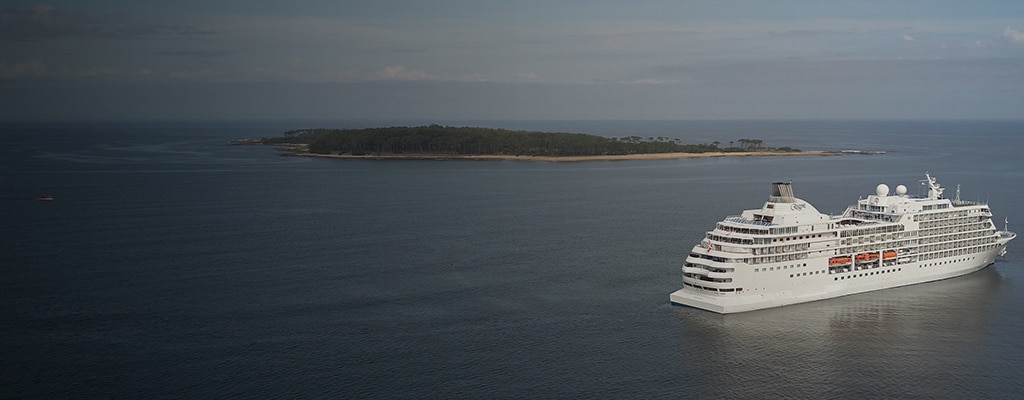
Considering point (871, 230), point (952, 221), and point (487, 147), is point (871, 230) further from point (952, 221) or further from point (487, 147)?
point (487, 147)

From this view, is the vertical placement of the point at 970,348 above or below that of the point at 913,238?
below

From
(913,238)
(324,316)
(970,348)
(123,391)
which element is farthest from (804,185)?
(123,391)

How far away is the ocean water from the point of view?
86.1ft

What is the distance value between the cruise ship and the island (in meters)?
81.0

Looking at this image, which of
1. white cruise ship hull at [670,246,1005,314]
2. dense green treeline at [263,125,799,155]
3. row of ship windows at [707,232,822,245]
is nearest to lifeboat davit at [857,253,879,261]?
white cruise ship hull at [670,246,1005,314]

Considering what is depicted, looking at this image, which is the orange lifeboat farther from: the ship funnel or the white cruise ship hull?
the ship funnel

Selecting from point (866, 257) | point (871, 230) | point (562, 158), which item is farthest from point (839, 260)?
point (562, 158)

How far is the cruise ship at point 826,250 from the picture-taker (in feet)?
109

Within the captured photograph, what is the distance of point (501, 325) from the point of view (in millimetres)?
31516

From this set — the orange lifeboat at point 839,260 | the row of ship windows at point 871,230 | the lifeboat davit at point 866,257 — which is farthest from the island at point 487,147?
the orange lifeboat at point 839,260

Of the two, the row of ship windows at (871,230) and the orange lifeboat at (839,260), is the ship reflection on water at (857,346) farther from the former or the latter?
the row of ship windows at (871,230)

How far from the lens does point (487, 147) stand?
414 ft

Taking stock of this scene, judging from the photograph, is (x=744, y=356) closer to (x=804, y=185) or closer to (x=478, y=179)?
(x=804, y=185)

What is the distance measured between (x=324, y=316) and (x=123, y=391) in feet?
28.7
